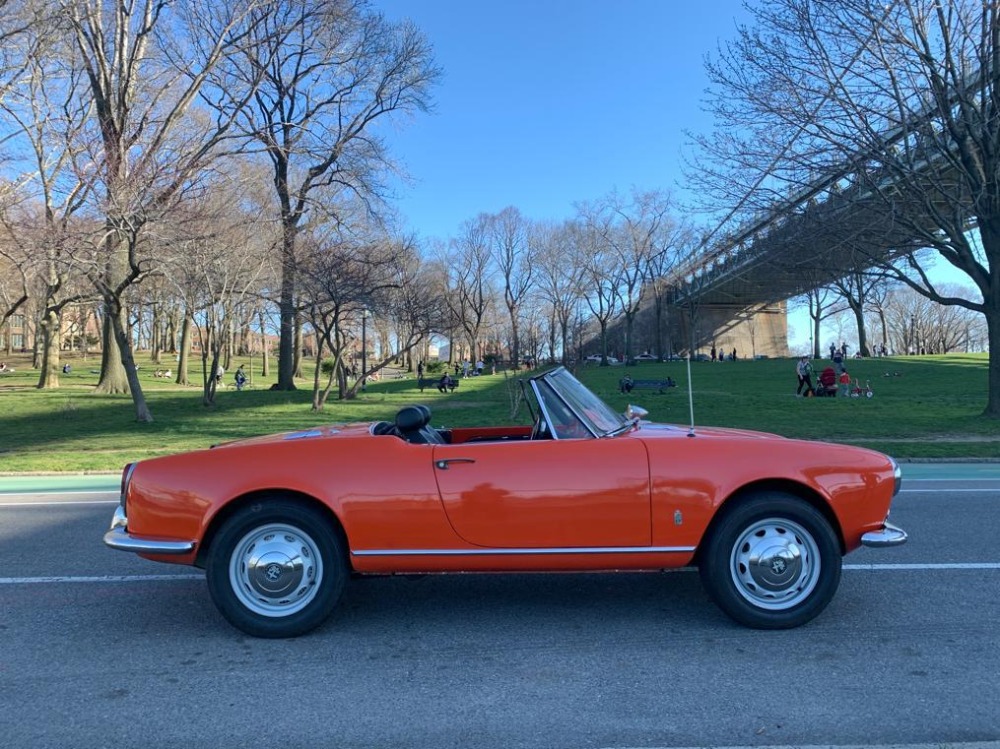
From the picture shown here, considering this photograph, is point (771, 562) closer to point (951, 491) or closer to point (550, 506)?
point (550, 506)

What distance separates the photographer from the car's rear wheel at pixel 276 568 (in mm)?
3869

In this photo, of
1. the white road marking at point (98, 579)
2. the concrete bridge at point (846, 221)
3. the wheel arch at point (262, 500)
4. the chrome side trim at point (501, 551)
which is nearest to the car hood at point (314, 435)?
the wheel arch at point (262, 500)

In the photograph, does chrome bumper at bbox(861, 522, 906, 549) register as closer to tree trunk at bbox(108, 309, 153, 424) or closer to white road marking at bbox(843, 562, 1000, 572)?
white road marking at bbox(843, 562, 1000, 572)

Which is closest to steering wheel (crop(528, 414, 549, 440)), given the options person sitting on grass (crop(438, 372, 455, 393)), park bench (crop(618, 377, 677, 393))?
park bench (crop(618, 377, 677, 393))

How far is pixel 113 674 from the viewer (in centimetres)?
354

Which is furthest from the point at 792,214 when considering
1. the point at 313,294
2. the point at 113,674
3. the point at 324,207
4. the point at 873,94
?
the point at 324,207

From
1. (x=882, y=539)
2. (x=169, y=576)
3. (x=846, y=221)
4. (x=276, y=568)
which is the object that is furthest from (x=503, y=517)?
(x=846, y=221)

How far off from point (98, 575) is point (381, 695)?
10.3ft

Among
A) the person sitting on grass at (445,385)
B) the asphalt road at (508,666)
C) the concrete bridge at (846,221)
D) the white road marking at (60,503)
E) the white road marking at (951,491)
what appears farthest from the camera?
the person sitting on grass at (445,385)

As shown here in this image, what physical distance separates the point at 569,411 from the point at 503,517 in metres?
0.79

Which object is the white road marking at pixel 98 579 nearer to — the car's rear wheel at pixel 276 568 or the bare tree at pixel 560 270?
the car's rear wheel at pixel 276 568

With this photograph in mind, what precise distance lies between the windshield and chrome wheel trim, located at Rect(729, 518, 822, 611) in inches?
38.5

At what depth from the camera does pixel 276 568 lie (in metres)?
3.89

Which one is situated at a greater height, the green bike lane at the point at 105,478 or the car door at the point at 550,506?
the car door at the point at 550,506
